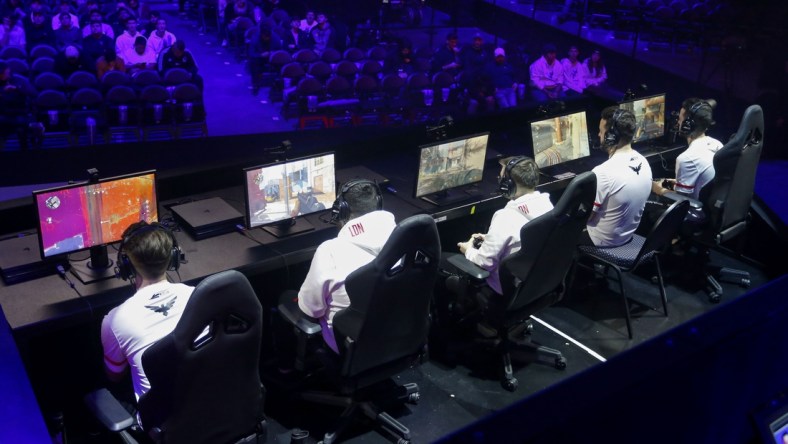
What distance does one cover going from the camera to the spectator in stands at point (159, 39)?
9664 millimetres

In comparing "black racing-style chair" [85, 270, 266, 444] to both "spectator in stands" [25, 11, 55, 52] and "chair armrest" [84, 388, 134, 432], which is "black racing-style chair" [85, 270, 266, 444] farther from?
"spectator in stands" [25, 11, 55, 52]

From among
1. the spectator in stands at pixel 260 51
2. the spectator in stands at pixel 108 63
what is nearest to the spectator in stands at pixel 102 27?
the spectator in stands at pixel 108 63

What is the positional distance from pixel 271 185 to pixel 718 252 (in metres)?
3.72

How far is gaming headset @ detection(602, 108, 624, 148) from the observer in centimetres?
471

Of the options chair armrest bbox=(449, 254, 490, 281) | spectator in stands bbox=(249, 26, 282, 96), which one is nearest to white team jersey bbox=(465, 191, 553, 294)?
chair armrest bbox=(449, 254, 490, 281)

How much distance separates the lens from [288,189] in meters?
4.17

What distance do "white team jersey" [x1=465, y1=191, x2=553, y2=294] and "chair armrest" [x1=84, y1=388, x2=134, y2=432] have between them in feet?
6.43

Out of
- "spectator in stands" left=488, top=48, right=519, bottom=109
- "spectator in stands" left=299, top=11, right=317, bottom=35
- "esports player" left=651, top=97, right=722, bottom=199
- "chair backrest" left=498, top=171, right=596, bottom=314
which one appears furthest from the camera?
"spectator in stands" left=299, top=11, right=317, bottom=35

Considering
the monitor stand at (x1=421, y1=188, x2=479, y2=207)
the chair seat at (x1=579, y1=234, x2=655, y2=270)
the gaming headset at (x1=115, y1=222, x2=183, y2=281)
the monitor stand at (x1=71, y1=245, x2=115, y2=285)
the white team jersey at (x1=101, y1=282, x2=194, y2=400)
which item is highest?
the gaming headset at (x1=115, y1=222, x2=183, y2=281)

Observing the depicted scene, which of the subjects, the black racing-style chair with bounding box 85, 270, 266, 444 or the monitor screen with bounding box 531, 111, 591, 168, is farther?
the monitor screen with bounding box 531, 111, 591, 168

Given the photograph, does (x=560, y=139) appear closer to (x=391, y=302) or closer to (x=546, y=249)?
(x=546, y=249)

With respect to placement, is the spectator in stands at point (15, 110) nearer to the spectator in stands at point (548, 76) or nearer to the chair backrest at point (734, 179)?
the spectator in stands at point (548, 76)

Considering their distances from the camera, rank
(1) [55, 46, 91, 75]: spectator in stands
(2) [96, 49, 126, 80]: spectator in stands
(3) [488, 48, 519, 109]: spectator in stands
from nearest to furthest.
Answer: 1. (1) [55, 46, 91, 75]: spectator in stands
2. (2) [96, 49, 126, 80]: spectator in stands
3. (3) [488, 48, 519, 109]: spectator in stands

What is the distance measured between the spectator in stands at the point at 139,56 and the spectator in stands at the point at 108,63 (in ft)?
1.82
